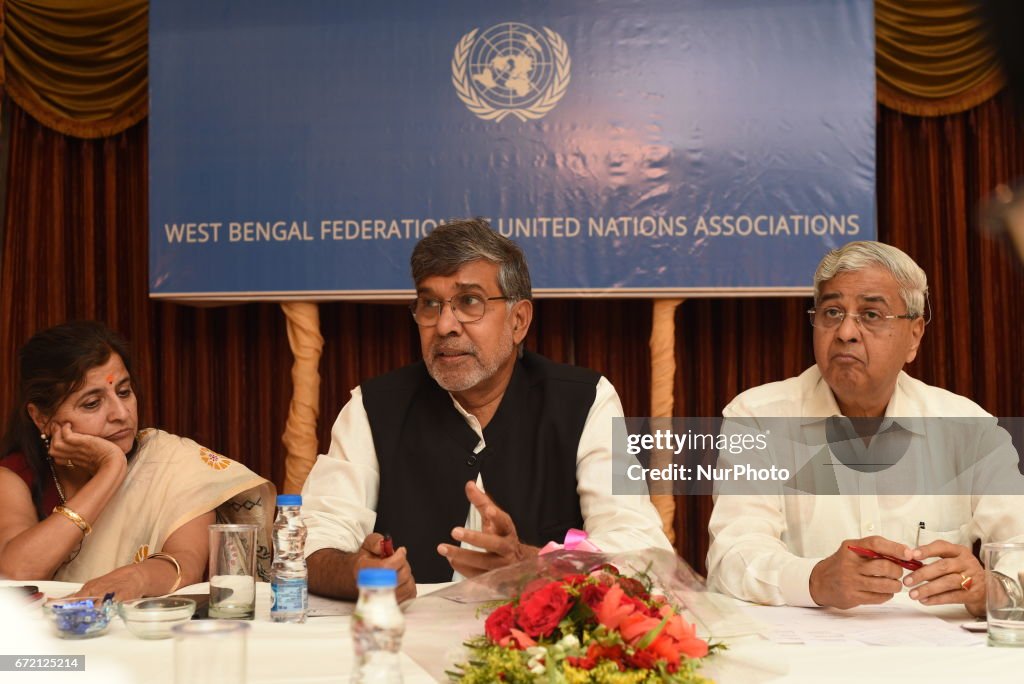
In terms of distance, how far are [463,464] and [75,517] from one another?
0.95 metres

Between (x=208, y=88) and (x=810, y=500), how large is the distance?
2737 millimetres

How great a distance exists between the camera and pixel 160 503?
2.61 metres

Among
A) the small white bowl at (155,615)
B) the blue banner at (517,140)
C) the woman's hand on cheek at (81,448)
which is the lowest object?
the small white bowl at (155,615)

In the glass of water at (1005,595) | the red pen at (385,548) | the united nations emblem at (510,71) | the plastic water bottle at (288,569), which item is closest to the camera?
the glass of water at (1005,595)

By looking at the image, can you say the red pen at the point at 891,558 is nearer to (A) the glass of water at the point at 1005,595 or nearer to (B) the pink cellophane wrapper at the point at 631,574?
(A) the glass of water at the point at 1005,595

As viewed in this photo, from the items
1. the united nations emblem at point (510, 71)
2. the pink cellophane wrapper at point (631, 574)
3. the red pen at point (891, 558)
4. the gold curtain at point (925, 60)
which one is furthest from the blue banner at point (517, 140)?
the pink cellophane wrapper at point (631, 574)

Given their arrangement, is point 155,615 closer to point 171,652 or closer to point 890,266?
point 171,652

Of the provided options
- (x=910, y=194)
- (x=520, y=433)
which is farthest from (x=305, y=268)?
(x=910, y=194)

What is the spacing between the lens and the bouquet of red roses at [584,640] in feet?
3.83

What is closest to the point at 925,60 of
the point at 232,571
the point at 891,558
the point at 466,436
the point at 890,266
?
the point at 890,266

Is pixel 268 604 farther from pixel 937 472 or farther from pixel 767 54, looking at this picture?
pixel 767 54

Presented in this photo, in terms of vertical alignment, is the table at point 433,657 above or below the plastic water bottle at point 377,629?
below

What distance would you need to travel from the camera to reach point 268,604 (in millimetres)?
1903

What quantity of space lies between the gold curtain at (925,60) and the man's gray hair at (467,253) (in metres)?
2.27
